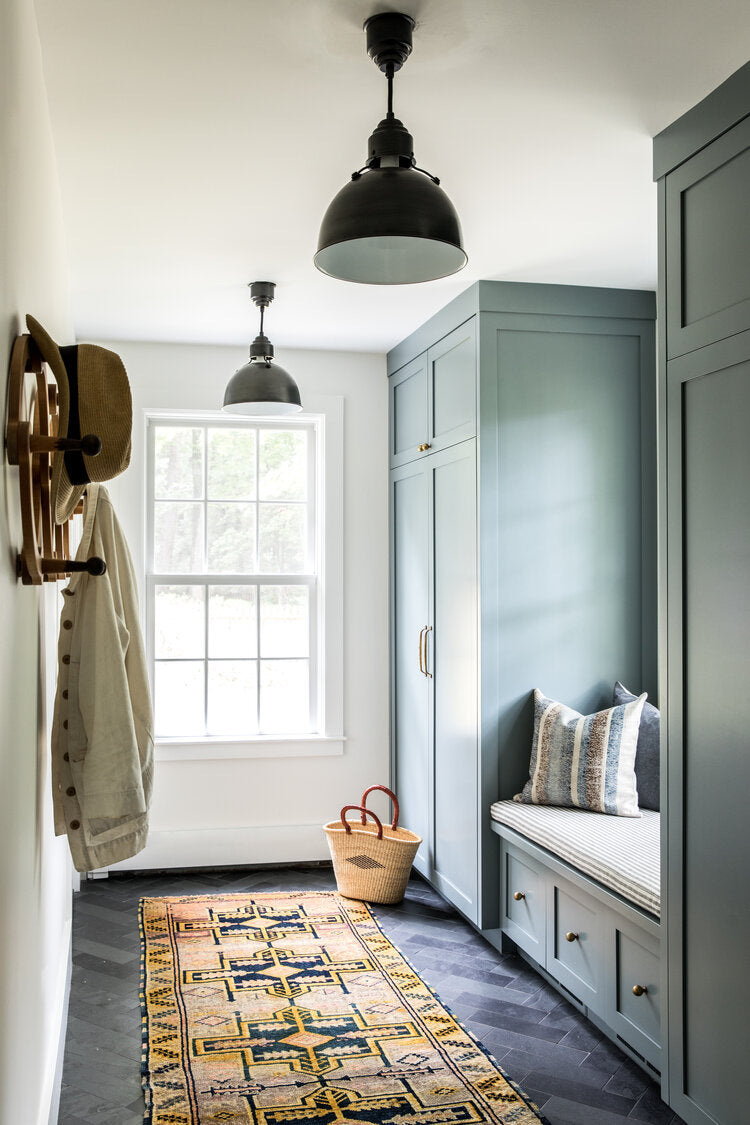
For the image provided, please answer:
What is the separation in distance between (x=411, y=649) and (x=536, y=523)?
1241mm

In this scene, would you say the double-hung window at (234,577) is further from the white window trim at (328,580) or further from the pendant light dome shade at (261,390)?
the pendant light dome shade at (261,390)

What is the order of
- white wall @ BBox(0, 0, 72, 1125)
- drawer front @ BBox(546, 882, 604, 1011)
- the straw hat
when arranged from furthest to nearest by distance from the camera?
drawer front @ BBox(546, 882, 604, 1011)
the straw hat
white wall @ BBox(0, 0, 72, 1125)

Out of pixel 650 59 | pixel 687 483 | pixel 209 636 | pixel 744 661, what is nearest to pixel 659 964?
pixel 744 661

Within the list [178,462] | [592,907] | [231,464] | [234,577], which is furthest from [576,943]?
[178,462]

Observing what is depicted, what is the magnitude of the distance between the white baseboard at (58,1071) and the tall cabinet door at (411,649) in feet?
5.97

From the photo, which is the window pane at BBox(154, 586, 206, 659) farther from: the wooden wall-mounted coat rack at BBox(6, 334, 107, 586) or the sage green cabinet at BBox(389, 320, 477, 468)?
the wooden wall-mounted coat rack at BBox(6, 334, 107, 586)

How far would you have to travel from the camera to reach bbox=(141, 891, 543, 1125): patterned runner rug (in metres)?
2.71

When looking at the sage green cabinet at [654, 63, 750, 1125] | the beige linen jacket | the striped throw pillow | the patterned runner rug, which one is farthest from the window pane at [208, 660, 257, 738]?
the sage green cabinet at [654, 63, 750, 1125]

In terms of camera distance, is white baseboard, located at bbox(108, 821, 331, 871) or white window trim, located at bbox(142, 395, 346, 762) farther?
white window trim, located at bbox(142, 395, 346, 762)

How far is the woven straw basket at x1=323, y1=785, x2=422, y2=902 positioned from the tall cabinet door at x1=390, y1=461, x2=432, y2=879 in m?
0.27

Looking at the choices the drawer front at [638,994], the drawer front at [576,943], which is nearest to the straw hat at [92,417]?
the drawer front at [638,994]

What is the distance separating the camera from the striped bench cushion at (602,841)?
294 cm

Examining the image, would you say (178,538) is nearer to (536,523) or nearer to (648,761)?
(536,523)

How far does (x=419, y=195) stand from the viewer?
6.61 feet
